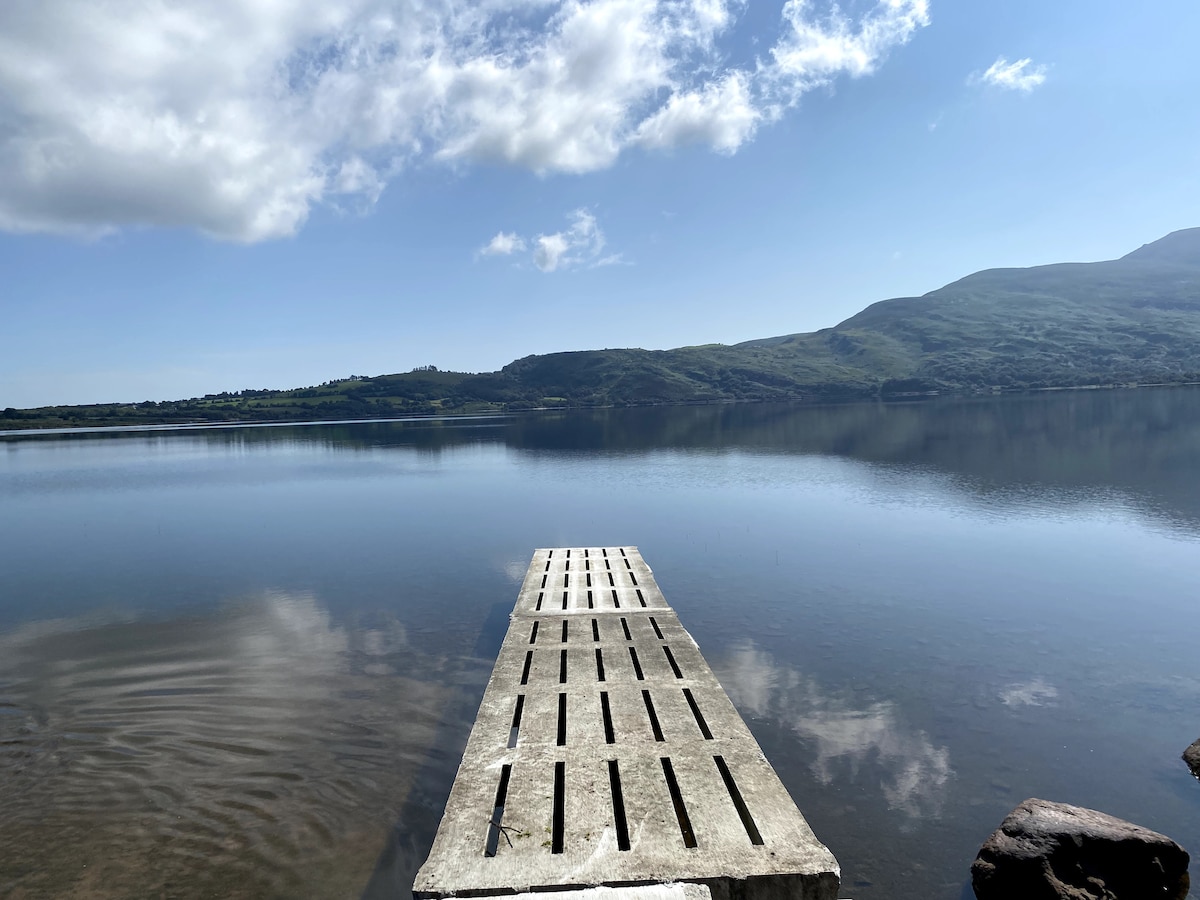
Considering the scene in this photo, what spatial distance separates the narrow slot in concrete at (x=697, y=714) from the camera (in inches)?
389

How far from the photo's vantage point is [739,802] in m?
8.20

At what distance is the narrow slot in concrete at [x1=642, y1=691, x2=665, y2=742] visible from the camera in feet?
32.6

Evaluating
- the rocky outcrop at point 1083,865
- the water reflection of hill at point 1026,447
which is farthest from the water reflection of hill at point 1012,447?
the rocky outcrop at point 1083,865

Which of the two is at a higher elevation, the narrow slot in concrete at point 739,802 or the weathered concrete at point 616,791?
the weathered concrete at point 616,791

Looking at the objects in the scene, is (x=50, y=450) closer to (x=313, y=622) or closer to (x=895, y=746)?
(x=313, y=622)

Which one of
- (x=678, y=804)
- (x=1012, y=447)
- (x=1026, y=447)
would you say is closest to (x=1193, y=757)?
(x=678, y=804)

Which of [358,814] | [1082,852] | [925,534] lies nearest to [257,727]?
[358,814]

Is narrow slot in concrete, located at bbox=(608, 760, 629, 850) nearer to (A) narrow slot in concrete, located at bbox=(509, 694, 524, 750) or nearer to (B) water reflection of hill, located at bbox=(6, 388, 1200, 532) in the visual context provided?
(A) narrow slot in concrete, located at bbox=(509, 694, 524, 750)

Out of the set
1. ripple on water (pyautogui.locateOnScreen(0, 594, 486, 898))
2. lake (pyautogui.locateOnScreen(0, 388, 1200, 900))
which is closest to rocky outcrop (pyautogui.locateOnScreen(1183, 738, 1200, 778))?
lake (pyautogui.locateOnScreen(0, 388, 1200, 900))

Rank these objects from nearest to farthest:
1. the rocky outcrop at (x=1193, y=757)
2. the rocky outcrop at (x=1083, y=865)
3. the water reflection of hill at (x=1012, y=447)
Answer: the rocky outcrop at (x=1083, y=865) < the rocky outcrop at (x=1193, y=757) < the water reflection of hill at (x=1012, y=447)

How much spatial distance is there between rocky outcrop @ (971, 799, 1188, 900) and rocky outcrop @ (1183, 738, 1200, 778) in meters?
3.32

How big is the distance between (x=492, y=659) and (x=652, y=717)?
6837 millimetres

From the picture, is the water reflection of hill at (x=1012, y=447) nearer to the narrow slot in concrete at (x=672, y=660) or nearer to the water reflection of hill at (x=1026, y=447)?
the water reflection of hill at (x=1026, y=447)

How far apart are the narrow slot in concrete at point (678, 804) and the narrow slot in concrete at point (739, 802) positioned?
2.00ft
